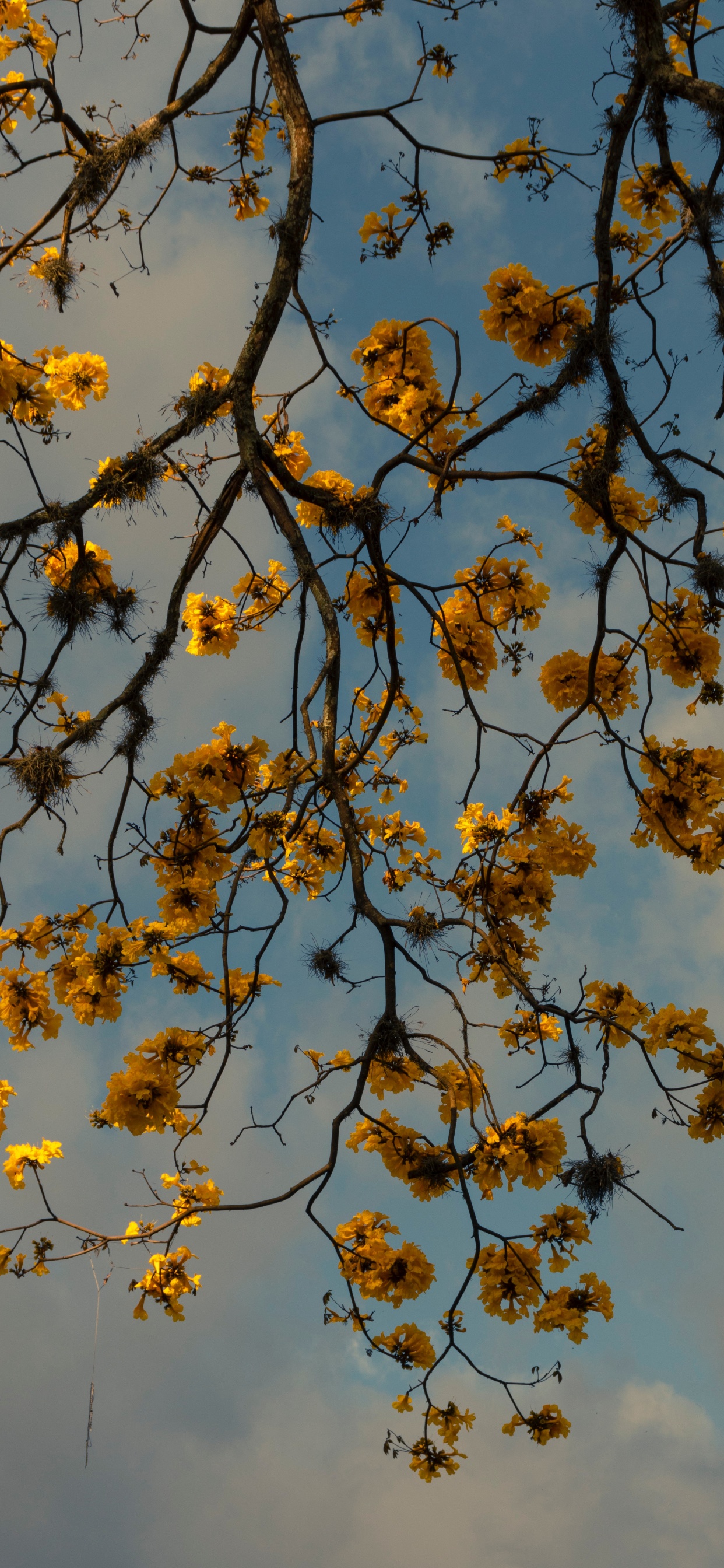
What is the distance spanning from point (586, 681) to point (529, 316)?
1434 mm

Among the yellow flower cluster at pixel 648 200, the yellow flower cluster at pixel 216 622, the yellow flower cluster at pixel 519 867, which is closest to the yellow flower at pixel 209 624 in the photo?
the yellow flower cluster at pixel 216 622

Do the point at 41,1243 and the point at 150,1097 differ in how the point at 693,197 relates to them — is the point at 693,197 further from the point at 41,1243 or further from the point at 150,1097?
the point at 41,1243

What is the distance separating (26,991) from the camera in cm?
366

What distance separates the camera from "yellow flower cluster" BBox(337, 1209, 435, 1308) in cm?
346

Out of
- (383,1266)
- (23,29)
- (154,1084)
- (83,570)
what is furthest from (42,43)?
(383,1266)

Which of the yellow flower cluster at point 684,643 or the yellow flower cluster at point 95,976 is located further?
the yellow flower cluster at point 684,643

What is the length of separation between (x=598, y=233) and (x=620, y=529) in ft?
3.37

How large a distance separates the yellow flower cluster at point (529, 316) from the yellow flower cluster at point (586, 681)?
1189 millimetres

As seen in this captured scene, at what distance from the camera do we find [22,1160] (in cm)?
385

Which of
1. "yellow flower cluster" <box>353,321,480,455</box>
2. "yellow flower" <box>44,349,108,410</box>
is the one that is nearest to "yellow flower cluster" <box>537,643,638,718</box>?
"yellow flower cluster" <box>353,321,480,455</box>

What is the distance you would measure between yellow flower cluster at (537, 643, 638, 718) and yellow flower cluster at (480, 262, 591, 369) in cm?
119

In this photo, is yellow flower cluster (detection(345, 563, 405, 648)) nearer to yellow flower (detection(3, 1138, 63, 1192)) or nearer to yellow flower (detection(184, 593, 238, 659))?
yellow flower (detection(184, 593, 238, 659))

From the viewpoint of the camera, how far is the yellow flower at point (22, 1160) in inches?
151

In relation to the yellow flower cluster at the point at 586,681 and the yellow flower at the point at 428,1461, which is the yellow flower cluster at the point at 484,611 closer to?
the yellow flower cluster at the point at 586,681
